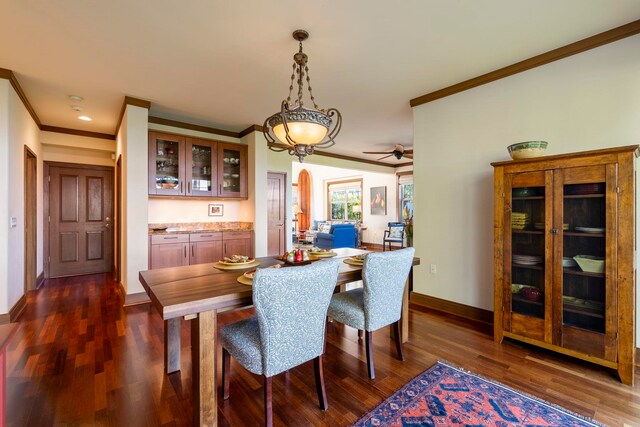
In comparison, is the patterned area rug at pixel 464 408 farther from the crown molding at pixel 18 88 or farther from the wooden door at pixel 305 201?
the wooden door at pixel 305 201

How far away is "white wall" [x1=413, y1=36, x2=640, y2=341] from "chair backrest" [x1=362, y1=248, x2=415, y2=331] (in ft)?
4.50

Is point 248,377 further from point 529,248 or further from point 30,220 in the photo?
point 30,220

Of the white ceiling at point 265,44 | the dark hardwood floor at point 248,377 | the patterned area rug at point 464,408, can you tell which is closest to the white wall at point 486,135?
the white ceiling at point 265,44

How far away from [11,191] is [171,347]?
9.06ft

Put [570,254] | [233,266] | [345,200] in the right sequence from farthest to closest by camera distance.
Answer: [345,200] < [570,254] < [233,266]

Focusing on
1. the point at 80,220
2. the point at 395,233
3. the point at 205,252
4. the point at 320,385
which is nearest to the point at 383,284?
the point at 320,385

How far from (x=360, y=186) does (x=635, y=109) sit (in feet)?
25.3

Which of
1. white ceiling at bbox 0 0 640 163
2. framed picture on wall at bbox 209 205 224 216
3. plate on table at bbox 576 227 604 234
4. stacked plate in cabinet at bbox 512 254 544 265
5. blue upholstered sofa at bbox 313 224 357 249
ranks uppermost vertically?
white ceiling at bbox 0 0 640 163

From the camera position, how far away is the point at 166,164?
4289 mm

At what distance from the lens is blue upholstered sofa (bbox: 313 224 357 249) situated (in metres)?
7.18

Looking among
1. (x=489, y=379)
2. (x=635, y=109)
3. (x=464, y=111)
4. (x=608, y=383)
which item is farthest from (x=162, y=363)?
(x=635, y=109)

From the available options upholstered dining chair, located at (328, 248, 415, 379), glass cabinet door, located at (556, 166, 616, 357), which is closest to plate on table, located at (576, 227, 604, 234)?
glass cabinet door, located at (556, 166, 616, 357)

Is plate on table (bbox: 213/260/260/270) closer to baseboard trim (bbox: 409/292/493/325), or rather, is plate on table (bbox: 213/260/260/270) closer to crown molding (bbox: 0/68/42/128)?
baseboard trim (bbox: 409/292/493/325)

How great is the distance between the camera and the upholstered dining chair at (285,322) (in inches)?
55.9
